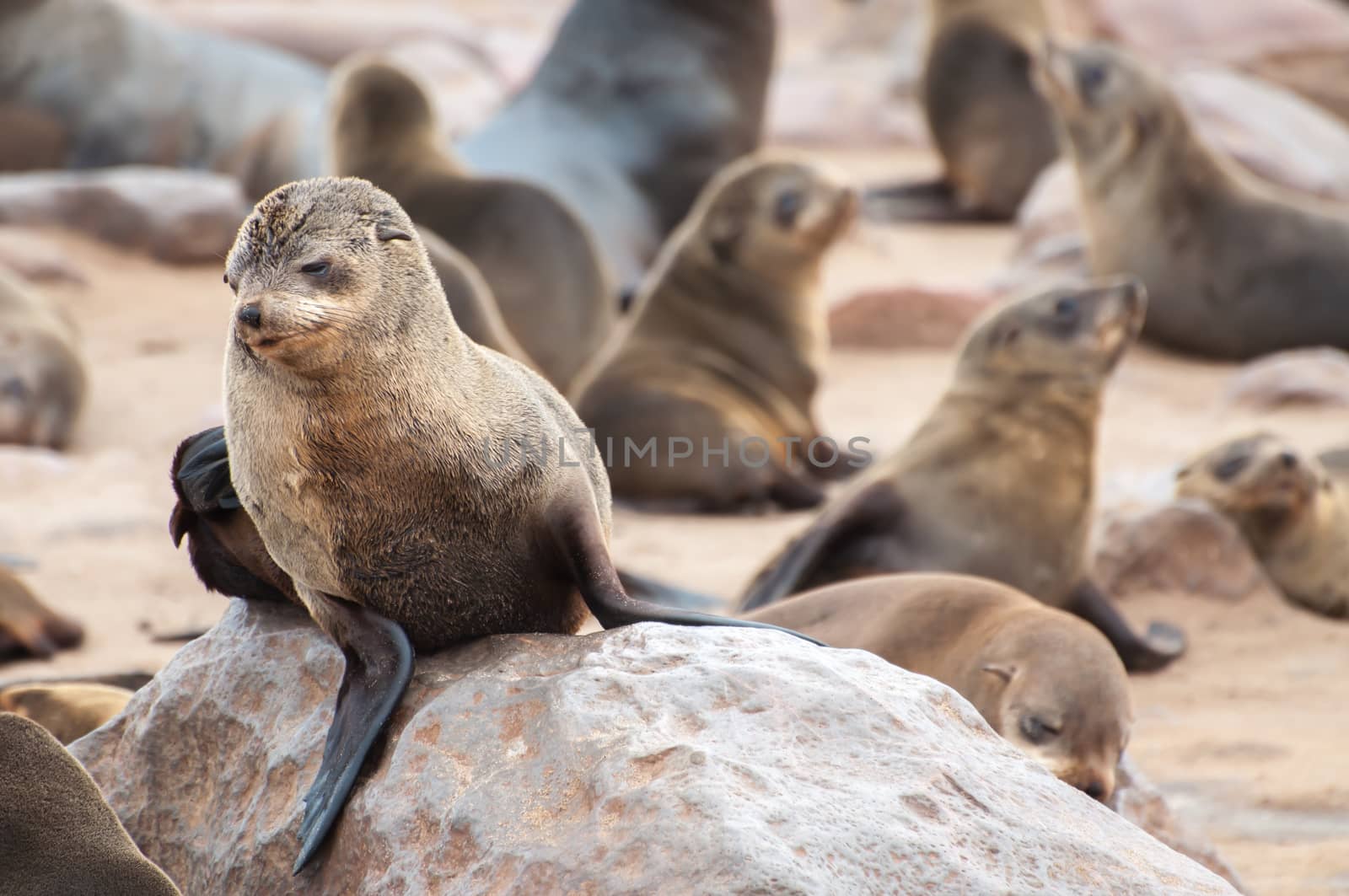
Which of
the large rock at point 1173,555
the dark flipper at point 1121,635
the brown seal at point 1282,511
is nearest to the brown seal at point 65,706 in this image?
the dark flipper at point 1121,635

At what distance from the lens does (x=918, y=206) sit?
1336 centimetres

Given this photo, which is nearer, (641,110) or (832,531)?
(832,531)

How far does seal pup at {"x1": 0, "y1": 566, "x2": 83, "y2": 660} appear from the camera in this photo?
505 cm

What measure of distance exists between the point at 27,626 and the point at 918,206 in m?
9.42

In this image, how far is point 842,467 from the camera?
7.79 metres

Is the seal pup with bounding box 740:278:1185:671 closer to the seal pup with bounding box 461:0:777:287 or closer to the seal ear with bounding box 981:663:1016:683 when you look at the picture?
the seal ear with bounding box 981:663:1016:683

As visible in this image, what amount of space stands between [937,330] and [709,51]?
252 centimetres

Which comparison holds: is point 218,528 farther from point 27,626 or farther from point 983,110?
point 983,110

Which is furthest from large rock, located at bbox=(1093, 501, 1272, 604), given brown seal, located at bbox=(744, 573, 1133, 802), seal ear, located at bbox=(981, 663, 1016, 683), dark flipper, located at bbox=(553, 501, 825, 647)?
dark flipper, located at bbox=(553, 501, 825, 647)

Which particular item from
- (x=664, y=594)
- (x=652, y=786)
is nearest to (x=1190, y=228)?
(x=664, y=594)

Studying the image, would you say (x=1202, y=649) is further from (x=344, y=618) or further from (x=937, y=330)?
(x=937, y=330)

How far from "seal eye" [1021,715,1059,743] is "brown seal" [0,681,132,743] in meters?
1.96

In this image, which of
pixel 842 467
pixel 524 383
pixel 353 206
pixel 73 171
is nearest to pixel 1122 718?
pixel 524 383

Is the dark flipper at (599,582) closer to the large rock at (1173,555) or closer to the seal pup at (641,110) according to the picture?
the large rock at (1173,555)
